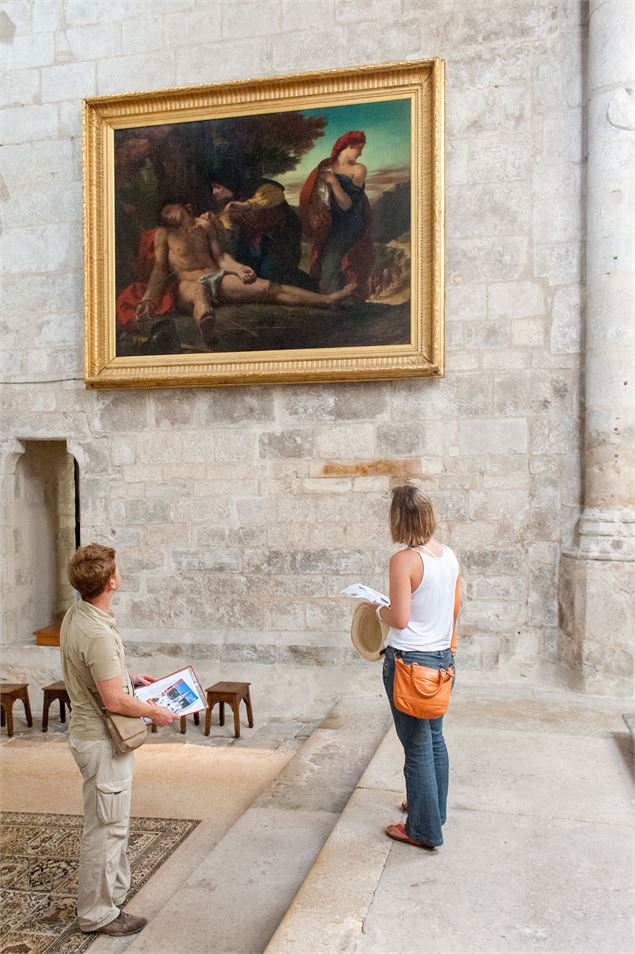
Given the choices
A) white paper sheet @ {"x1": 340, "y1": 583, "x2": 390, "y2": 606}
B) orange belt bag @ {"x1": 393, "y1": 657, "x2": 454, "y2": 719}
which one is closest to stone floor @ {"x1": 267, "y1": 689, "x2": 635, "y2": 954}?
orange belt bag @ {"x1": 393, "y1": 657, "x2": 454, "y2": 719}

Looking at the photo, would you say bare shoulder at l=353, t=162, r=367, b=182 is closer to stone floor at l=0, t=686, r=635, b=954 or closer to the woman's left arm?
stone floor at l=0, t=686, r=635, b=954

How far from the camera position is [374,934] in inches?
109

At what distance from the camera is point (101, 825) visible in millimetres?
3141

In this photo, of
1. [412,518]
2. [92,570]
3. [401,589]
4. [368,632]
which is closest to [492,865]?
[368,632]

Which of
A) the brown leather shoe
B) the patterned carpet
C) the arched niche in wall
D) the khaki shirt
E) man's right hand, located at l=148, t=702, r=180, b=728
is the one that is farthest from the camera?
the arched niche in wall

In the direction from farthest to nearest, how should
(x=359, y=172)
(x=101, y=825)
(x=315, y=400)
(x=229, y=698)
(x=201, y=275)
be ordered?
(x=201, y=275)
(x=315, y=400)
(x=359, y=172)
(x=229, y=698)
(x=101, y=825)

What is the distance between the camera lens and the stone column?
5.77 m

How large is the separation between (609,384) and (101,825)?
4387 mm

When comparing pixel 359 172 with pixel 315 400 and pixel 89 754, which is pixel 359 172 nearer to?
pixel 315 400

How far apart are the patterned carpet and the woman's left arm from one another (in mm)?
1737

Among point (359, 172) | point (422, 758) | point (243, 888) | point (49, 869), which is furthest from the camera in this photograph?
point (359, 172)

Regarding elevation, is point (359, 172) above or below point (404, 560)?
above

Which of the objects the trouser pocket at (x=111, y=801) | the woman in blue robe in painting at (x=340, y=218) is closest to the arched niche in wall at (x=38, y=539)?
the woman in blue robe in painting at (x=340, y=218)

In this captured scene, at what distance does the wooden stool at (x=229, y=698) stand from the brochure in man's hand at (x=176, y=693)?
2537mm
